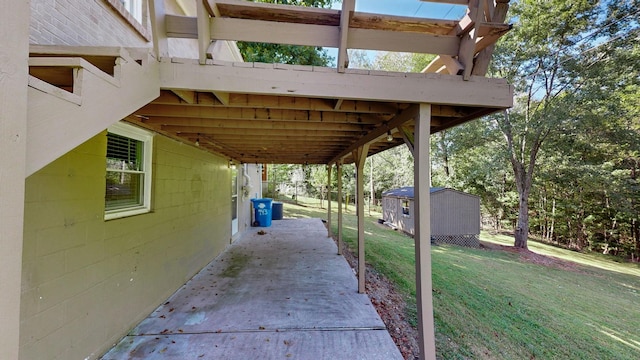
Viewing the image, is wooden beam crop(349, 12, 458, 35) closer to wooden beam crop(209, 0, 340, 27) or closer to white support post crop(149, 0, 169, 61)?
wooden beam crop(209, 0, 340, 27)

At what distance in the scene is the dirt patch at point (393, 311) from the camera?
118 inches

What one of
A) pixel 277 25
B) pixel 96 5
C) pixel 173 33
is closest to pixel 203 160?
pixel 96 5

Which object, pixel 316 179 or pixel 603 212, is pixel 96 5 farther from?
pixel 603 212

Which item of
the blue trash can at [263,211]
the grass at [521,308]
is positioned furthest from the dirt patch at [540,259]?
the blue trash can at [263,211]

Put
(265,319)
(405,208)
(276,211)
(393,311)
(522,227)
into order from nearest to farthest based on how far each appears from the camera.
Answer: (265,319)
(393,311)
(522,227)
(276,211)
(405,208)

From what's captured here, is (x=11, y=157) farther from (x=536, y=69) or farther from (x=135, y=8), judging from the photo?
(x=536, y=69)

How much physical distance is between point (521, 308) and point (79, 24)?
24.4 feet

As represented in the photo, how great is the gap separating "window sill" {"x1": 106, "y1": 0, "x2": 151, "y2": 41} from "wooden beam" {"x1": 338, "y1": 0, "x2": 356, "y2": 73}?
7.55ft

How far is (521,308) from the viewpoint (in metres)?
5.01

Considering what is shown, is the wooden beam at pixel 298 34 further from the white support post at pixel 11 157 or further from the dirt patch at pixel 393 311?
the dirt patch at pixel 393 311

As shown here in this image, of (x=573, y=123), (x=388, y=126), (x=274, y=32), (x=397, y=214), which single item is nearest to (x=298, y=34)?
(x=274, y=32)

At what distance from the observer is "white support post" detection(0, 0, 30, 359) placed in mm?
855

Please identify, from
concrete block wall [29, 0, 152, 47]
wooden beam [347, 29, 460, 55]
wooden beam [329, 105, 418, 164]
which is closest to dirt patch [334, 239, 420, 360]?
wooden beam [329, 105, 418, 164]

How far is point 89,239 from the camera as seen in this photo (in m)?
2.47
